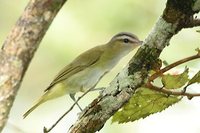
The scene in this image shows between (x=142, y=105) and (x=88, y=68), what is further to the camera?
(x=88, y=68)

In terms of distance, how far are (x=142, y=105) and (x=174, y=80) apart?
95mm

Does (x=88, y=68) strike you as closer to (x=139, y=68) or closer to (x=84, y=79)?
(x=84, y=79)

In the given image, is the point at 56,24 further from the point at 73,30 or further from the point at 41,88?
the point at 41,88

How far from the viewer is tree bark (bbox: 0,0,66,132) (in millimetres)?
1246

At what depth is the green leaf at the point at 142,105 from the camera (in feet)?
4.73

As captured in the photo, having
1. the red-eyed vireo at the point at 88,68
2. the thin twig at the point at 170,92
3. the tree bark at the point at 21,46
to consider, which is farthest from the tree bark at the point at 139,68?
the red-eyed vireo at the point at 88,68

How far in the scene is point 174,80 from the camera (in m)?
1.42

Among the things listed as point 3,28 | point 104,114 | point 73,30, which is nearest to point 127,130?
point 73,30

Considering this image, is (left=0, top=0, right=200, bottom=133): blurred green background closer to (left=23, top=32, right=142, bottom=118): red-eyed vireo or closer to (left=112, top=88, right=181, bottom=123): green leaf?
(left=23, top=32, right=142, bottom=118): red-eyed vireo

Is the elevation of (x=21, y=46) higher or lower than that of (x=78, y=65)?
lower

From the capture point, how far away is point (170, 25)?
132 cm

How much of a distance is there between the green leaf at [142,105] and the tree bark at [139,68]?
0.22 ft

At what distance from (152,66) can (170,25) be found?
0.10m

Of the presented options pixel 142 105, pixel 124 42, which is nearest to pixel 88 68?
pixel 124 42
